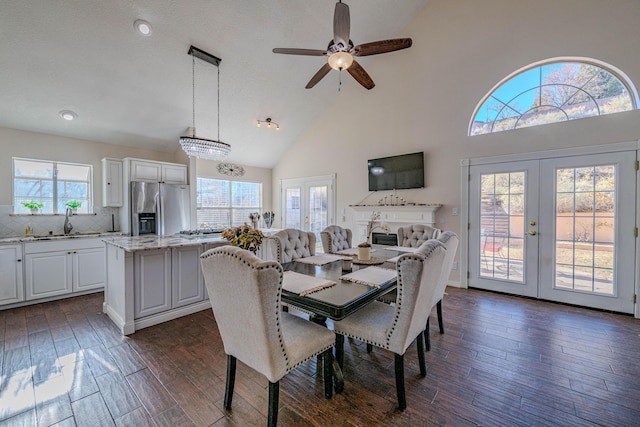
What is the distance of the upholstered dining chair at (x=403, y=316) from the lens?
1.61 metres

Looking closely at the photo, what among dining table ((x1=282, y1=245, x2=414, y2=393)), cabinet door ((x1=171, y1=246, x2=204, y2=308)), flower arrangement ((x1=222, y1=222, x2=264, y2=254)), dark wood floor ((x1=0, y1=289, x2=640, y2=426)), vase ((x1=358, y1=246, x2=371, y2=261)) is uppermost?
flower arrangement ((x1=222, y1=222, x2=264, y2=254))

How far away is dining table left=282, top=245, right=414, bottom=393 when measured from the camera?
5.02ft

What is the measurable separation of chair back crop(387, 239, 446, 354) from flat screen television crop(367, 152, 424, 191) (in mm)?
3110

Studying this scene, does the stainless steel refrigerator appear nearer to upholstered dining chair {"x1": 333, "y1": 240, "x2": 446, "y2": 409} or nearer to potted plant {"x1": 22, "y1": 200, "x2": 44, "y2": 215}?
potted plant {"x1": 22, "y1": 200, "x2": 44, "y2": 215}

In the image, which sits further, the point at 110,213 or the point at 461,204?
the point at 110,213

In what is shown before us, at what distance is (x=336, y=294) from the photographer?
5.51 ft

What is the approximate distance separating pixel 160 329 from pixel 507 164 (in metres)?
5.05

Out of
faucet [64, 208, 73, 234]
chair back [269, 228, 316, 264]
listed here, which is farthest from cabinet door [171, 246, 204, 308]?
faucet [64, 208, 73, 234]

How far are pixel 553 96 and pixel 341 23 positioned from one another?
3.30m

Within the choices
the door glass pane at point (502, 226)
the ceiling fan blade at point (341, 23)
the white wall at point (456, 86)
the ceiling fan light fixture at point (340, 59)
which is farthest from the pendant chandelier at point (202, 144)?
the door glass pane at point (502, 226)

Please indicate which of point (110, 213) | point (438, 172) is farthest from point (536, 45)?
point (110, 213)

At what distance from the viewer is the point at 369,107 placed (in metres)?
5.23

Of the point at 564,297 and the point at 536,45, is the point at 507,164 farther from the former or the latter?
the point at 564,297

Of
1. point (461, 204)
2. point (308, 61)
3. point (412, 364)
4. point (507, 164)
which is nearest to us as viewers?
point (412, 364)
